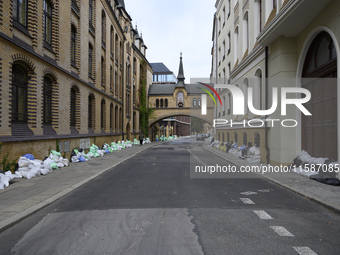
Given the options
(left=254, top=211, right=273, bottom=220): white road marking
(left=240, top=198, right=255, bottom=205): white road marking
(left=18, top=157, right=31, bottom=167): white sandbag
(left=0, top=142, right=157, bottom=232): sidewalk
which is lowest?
(left=0, top=142, right=157, bottom=232): sidewalk

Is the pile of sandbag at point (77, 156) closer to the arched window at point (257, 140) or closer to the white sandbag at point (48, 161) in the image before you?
the white sandbag at point (48, 161)

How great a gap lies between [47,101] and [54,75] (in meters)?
1.39

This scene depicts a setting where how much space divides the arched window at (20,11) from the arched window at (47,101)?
2778 millimetres

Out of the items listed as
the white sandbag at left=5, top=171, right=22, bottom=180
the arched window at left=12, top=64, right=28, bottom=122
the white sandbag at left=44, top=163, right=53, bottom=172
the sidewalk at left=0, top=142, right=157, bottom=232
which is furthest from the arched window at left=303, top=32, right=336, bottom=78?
the arched window at left=12, top=64, right=28, bottom=122

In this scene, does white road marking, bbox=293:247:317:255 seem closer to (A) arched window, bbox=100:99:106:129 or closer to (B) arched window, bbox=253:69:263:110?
(B) arched window, bbox=253:69:263:110

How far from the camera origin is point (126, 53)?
31531 mm

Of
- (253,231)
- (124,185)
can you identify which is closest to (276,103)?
(124,185)

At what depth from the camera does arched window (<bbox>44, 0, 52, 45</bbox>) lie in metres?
12.4

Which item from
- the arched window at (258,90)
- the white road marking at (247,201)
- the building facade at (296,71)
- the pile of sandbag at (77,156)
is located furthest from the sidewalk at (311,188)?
the pile of sandbag at (77,156)

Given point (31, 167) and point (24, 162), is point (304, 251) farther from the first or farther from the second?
point (24, 162)

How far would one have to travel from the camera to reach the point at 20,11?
406 inches

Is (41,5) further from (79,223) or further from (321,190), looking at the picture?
(321,190)

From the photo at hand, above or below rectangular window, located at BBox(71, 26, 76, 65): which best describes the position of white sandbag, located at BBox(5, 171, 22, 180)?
below

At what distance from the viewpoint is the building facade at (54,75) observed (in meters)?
9.30
